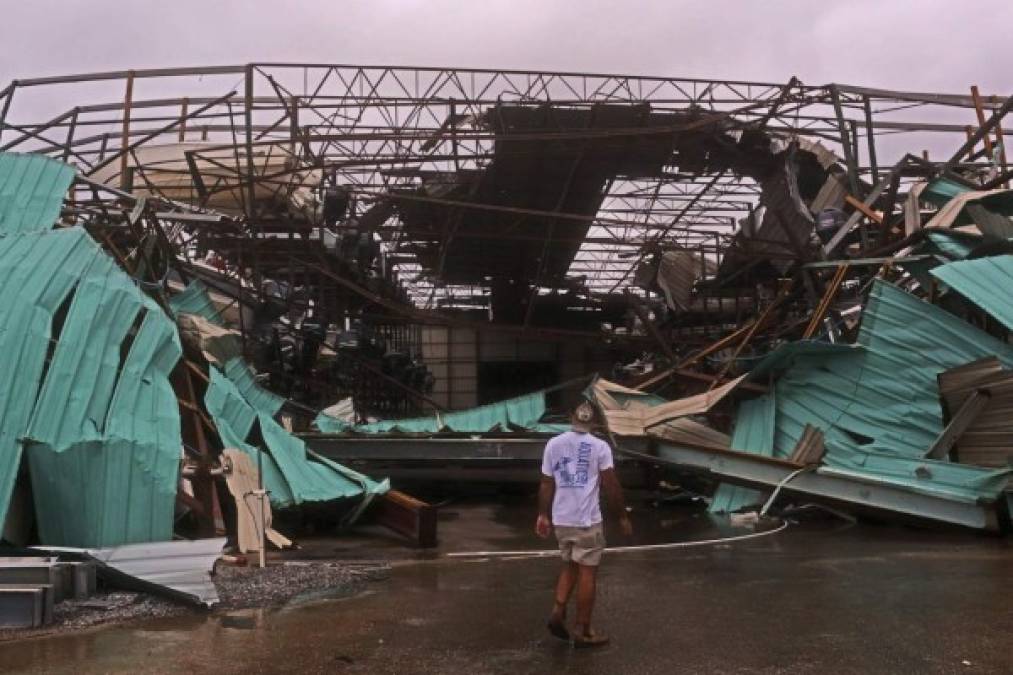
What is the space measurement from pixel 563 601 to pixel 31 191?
7491mm

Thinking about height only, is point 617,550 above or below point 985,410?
below

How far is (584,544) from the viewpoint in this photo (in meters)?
5.23

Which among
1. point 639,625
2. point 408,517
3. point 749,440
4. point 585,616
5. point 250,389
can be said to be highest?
point 250,389

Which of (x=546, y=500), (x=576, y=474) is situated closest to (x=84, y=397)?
(x=546, y=500)

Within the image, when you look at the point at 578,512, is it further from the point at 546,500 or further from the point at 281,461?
the point at 281,461

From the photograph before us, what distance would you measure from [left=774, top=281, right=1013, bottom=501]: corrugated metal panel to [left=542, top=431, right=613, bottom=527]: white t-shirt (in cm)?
598

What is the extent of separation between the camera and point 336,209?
1547 cm

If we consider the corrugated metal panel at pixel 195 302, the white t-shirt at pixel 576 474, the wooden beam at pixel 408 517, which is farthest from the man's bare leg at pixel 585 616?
the corrugated metal panel at pixel 195 302

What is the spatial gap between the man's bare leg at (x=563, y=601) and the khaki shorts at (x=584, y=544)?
86mm

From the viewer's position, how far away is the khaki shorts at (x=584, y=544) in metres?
5.21

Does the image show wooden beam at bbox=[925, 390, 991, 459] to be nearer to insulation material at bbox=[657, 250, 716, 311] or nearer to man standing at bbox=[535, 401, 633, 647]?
man standing at bbox=[535, 401, 633, 647]

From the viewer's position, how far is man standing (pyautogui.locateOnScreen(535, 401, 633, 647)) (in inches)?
203

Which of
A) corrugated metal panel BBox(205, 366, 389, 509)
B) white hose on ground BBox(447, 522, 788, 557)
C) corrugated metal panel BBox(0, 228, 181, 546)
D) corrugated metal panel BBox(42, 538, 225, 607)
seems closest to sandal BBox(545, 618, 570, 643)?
corrugated metal panel BBox(42, 538, 225, 607)

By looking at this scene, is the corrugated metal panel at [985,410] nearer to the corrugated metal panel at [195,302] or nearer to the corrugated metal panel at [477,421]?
the corrugated metal panel at [477,421]
